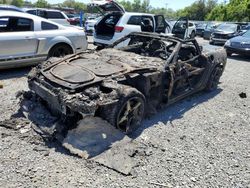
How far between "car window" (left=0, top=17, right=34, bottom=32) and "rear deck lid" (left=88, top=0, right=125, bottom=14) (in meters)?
3.17

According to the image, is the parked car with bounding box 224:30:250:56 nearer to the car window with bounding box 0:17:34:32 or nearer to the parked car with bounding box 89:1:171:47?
the parked car with bounding box 89:1:171:47

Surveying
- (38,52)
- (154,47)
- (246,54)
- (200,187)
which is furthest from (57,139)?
(246,54)

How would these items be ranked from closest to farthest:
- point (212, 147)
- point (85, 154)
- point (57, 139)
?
point (85, 154)
point (57, 139)
point (212, 147)

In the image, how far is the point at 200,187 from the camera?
3.21m

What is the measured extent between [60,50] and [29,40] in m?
1.02

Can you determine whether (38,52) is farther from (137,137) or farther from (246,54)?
(246,54)

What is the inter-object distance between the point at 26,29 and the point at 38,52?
0.65m

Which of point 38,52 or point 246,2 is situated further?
point 246,2

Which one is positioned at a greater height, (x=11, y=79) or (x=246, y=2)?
(x=246, y=2)

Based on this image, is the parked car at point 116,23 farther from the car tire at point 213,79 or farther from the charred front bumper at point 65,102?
the charred front bumper at point 65,102

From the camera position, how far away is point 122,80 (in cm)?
429

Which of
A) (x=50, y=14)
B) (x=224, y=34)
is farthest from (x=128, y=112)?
(x=224, y=34)

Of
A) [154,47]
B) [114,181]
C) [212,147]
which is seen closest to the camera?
[114,181]

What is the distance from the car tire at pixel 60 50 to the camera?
768 centimetres
